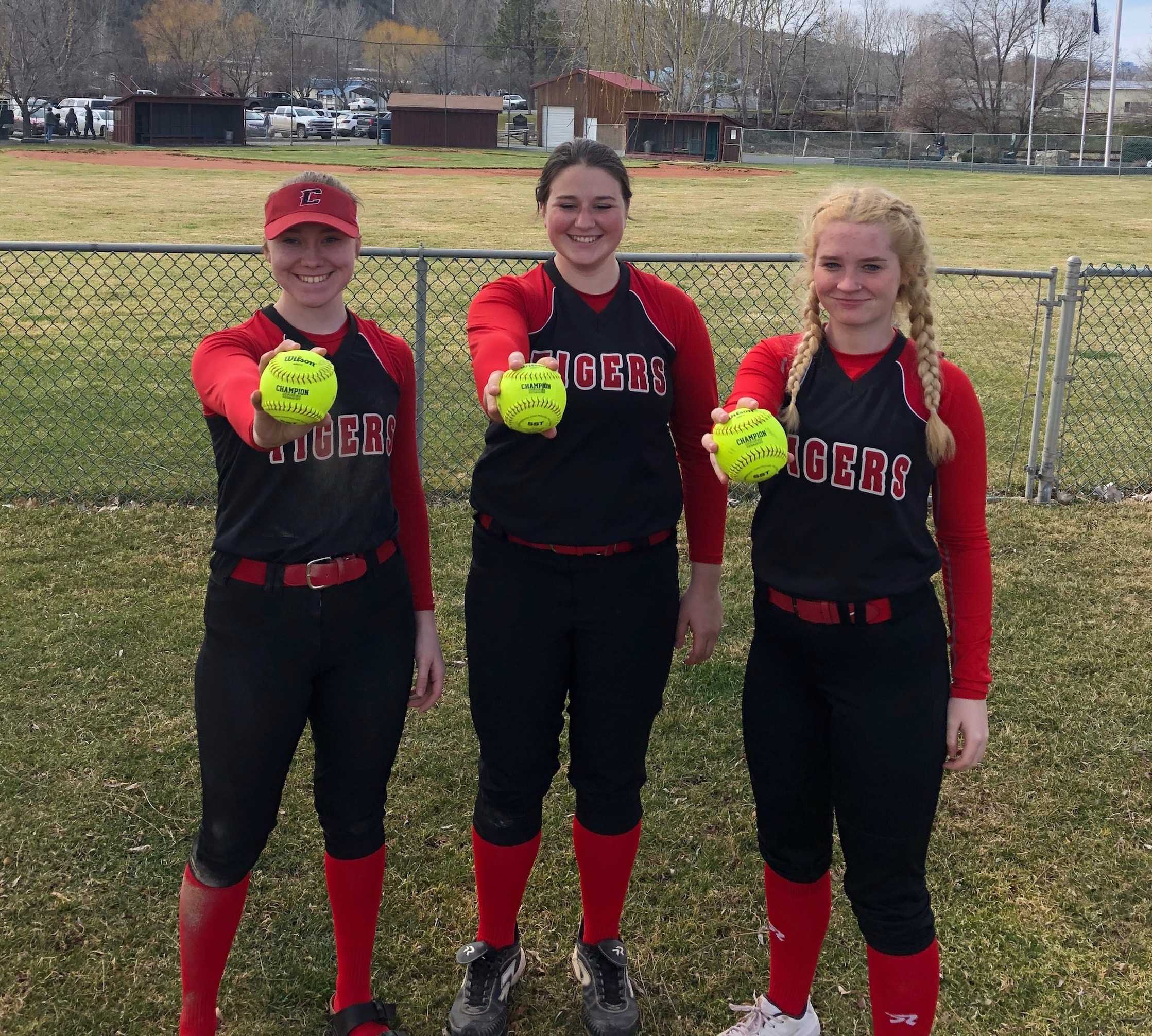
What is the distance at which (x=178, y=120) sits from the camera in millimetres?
47219

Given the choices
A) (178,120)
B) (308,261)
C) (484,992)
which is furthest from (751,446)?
(178,120)

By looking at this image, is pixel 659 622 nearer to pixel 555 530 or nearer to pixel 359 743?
pixel 555 530

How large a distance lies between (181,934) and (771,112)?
263ft

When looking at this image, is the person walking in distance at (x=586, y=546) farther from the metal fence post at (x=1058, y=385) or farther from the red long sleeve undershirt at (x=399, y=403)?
the metal fence post at (x=1058, y=385)

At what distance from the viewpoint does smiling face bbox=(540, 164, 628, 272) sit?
2504 millimetres

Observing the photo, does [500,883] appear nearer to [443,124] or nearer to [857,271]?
[857,271]

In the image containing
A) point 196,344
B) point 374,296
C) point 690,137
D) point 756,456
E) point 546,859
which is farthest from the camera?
point 690,137

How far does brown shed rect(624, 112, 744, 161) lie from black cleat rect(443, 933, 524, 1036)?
154 feet

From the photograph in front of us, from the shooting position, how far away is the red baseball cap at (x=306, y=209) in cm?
236

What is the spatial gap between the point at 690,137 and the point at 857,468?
5046 cm

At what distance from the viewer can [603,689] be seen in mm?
2650

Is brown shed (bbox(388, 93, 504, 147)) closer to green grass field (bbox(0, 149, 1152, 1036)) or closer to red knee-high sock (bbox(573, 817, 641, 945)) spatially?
green grass field (bbox(0, 149, 1152, 1036))

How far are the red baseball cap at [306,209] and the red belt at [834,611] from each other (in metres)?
1.27

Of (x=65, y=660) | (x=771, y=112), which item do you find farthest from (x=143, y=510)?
(x=771, y=112)
